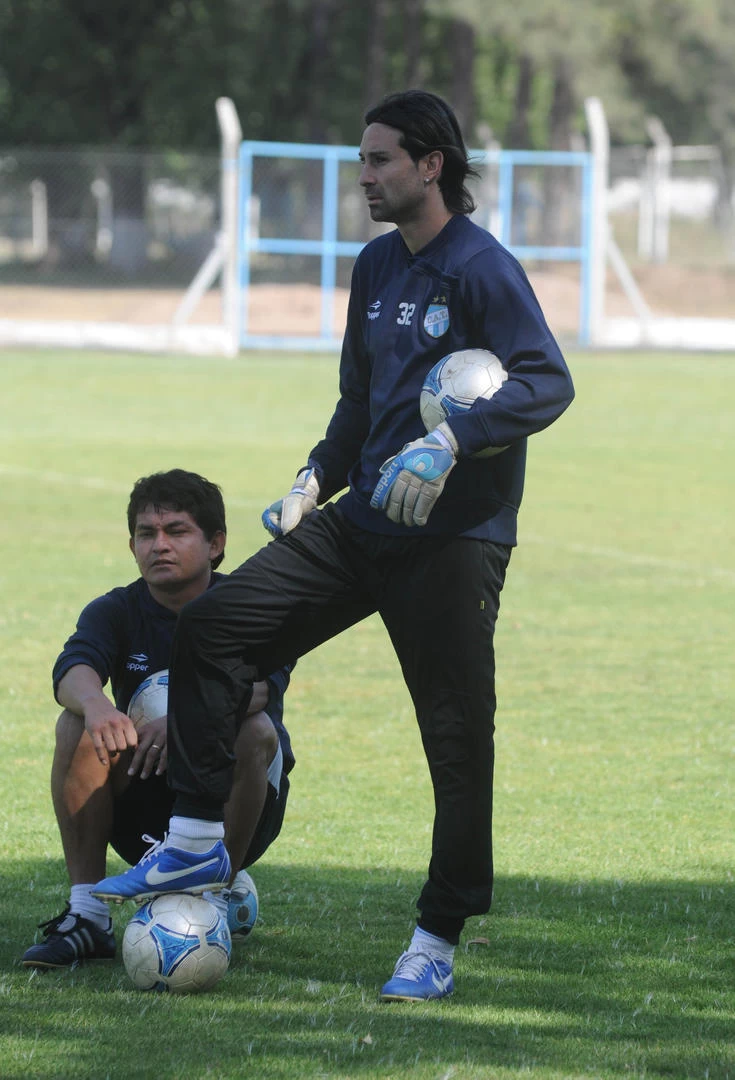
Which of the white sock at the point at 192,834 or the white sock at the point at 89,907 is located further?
the white sock at the point at 89,907

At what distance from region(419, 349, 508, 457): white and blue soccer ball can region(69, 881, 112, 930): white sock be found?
1.51 m

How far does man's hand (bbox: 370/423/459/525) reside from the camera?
156 inches

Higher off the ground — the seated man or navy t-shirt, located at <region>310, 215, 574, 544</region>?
navy t-shirt, located at <region>310, 215, 574, 544</region>

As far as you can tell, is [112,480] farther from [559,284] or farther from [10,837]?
[559,284]

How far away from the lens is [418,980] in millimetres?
4172

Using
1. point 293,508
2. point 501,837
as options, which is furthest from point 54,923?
point 501,837

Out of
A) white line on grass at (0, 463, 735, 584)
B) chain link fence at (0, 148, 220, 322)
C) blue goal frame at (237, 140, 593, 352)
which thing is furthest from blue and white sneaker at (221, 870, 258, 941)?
chain link fence at (0, 148, 220, 322)

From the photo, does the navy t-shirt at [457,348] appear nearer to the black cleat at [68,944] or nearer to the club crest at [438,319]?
the club crest at [438,319]

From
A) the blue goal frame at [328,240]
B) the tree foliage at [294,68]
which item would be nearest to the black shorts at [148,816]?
the blue goal frame at [328,240]

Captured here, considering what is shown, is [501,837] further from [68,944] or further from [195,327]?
[195,327]

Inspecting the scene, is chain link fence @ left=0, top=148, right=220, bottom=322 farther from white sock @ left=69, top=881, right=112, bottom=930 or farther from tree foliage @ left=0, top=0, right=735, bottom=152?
white sock @ left=69, top=881, right=112, bottom=930

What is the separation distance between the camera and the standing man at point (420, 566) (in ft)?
13.6

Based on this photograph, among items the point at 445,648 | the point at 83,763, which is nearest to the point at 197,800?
the point at 83,763

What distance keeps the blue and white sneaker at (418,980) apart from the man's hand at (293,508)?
1.11m
